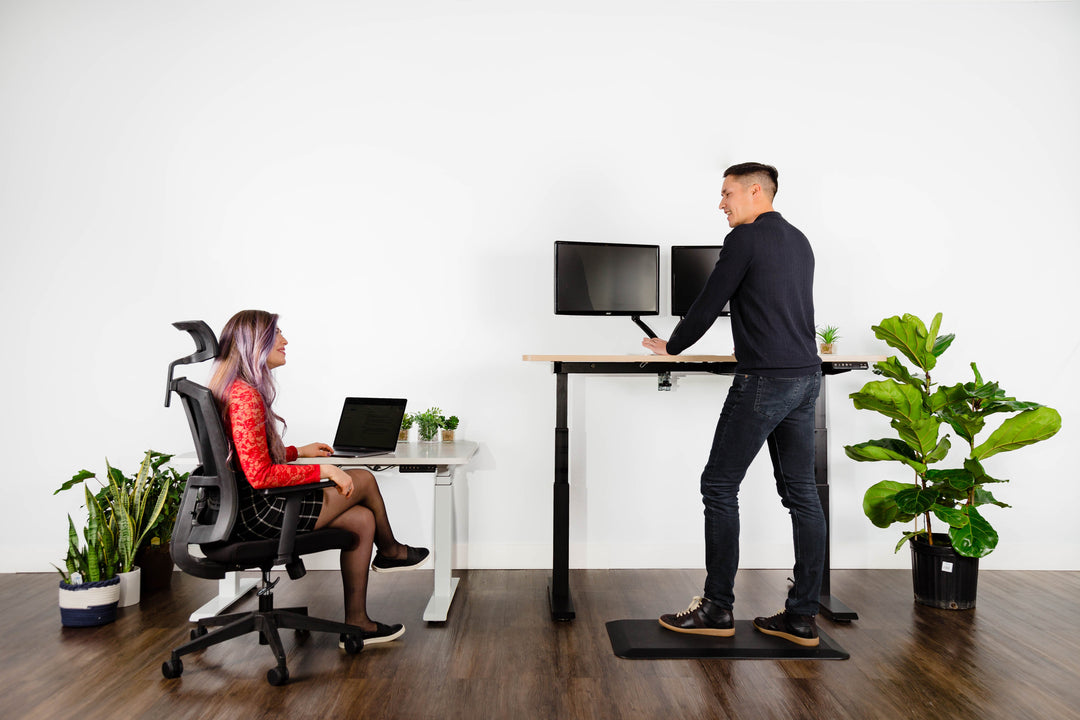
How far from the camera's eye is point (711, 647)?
2672mm

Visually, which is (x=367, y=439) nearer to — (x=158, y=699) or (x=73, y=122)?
(x=158, y=699)

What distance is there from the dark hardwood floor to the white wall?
25.5 inches

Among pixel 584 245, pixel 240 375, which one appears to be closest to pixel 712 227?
pixel 584 245

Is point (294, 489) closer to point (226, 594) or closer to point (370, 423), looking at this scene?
point (370, 423)

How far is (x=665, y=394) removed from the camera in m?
3.89

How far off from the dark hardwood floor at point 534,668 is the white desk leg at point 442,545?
76 mm

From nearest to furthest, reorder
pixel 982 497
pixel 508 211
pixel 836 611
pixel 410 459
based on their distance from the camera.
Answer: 1. pixel 410 459
2. pixel 836 611
3. pixel 982 497
4. pixel 508 211

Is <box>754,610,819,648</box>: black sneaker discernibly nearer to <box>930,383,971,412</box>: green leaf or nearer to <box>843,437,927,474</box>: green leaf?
<box>843,437,927,474</box>: green leaf

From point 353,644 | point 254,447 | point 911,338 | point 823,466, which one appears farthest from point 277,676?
point 911,338

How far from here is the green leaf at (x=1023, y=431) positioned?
10.4ft

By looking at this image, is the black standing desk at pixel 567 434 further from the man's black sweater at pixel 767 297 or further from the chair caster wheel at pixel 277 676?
the chair caster wheel at pixel 277 676

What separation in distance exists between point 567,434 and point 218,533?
1.43 metres

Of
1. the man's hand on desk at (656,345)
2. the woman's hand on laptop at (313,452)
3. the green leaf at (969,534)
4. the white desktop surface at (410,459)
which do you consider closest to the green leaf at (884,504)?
the green leaf at (969,534)

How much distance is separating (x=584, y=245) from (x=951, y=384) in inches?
86.7
